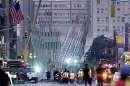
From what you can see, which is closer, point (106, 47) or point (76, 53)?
point (106, 47)

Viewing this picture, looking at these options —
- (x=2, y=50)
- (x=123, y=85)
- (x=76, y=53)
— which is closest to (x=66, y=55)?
(x=76, y=53)

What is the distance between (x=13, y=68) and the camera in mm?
59219

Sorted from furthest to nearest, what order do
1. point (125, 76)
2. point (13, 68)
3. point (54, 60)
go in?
point (54, 60)
point (13, 68)
point (125, 76)

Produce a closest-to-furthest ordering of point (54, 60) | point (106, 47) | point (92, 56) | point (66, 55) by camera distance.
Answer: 1. point (106, 47)
2. point (92, 56)
3. point (54, 60)
4. point (66, 55)

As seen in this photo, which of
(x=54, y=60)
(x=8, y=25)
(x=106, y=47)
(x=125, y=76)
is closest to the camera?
(x=125, y=76)

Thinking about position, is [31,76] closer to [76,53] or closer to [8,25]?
[8,25]

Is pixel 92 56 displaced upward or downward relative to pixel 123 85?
downward

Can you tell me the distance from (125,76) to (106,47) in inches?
4894

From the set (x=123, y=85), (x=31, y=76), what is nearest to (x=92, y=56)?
(x=31, y=76)

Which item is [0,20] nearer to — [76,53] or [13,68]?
[13,68]

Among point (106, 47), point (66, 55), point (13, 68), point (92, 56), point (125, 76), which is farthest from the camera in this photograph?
point (66, 55)

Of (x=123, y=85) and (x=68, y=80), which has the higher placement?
(x=123, y=85)

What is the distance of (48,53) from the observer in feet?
639

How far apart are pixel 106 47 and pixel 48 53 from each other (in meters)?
59.1
